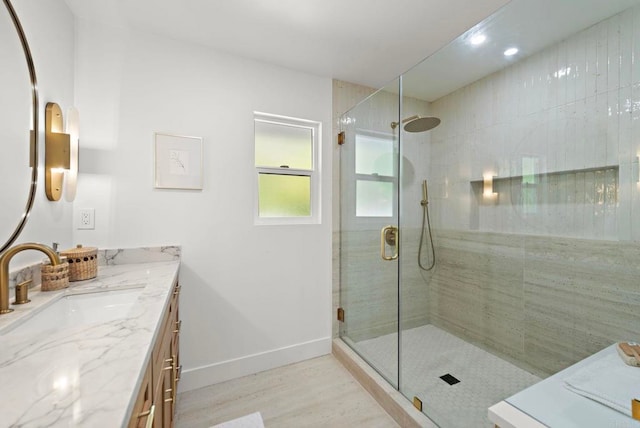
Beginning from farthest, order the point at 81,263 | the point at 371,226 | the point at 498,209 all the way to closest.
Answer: the point at 371,226, the point at 498,209, the point at 81,263

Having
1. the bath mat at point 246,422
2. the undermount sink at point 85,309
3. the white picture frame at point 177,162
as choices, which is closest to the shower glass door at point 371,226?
the bath mat at point 246,422

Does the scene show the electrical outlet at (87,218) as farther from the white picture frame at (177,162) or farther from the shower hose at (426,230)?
the shower hose at (426,230)

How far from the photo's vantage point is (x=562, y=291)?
1.74 meters

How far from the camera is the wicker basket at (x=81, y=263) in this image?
1.31 meters

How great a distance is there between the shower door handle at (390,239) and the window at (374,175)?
0.14 m

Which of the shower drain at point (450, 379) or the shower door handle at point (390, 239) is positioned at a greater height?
the shower door handle at point (390, 239)

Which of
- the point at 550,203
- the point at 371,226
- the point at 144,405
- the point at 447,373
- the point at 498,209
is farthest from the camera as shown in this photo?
the point at 371,226

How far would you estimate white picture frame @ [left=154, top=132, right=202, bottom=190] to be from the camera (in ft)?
5.99

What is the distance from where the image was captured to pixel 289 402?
1781 millimetres

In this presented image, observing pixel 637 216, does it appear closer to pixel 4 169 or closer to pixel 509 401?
pixel 509 401

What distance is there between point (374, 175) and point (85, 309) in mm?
2044

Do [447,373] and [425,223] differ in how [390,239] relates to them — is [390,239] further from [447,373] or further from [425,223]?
[447,373]

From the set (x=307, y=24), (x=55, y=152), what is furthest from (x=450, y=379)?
(x=55, y=152)

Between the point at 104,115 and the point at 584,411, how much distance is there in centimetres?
287
